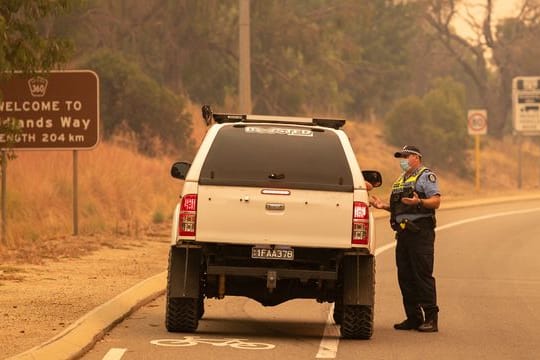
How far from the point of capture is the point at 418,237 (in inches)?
575

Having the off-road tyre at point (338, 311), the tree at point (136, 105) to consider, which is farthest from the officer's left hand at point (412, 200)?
A: the tree at point (136, 105)

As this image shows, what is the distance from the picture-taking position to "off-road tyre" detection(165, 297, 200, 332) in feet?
44.1

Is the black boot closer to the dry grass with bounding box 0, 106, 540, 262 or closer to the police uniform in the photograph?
the police uniform

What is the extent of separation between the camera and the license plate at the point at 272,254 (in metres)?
13.1

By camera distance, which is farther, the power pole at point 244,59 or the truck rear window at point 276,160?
the power pole at point 244,59

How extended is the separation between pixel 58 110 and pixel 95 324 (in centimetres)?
1155

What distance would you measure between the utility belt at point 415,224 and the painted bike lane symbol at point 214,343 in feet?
7.03

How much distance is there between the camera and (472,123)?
151ft

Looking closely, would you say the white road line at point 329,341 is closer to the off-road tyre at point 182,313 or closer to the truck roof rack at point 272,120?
the off-road tyre at point 182,313

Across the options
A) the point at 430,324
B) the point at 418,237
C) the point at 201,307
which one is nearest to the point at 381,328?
the point at 430,324

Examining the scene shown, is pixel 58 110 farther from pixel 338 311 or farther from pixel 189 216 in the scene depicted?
pixel 189 216

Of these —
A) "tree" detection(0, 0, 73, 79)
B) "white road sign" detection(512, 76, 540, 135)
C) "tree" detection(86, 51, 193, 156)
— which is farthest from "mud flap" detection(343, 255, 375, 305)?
"white road sign" detection(512, 76, 540, 135)

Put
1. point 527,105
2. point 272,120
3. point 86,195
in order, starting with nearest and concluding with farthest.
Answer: point 272,120
point 86,195
point 527,105

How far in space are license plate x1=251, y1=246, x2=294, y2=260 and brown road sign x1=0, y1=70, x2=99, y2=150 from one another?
38.9ft
